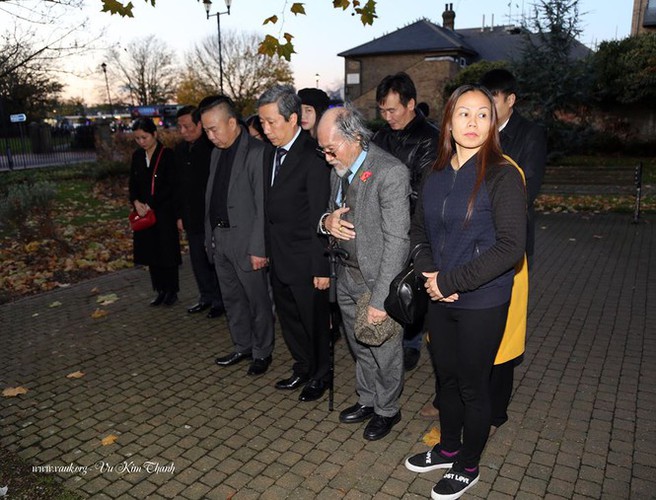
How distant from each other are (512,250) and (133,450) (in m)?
2.74

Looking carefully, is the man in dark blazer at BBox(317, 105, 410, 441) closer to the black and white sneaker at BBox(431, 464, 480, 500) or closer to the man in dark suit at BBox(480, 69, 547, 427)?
the black and white sneaker at BBox(431, 464, 480, 500)

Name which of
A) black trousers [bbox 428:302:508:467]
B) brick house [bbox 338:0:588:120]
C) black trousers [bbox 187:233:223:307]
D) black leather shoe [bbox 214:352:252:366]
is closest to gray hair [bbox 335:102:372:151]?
black trousers [bbox 428:302:508:467]

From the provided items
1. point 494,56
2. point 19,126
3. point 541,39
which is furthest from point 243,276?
point 494,56

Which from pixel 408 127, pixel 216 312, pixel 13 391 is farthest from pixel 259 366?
pixel 408 127

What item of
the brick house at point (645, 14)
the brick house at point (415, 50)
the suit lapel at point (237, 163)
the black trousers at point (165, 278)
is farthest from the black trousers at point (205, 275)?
the brick house at point (415, 50)

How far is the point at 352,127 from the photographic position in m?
3.21

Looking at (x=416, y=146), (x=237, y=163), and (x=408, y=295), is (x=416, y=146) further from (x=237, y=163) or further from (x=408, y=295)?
(x=408, y=295)

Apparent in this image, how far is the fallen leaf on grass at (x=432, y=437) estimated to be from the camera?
11.6ft

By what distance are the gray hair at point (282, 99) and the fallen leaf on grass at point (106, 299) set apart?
395 cm

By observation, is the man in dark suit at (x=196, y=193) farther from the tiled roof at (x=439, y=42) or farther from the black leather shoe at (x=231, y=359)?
the tiled roof at (x=439, y=42)

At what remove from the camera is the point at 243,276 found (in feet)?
14.8

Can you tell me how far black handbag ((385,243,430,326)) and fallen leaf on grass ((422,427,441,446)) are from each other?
1.05m

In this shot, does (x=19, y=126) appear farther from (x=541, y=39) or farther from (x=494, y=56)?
(x=494, y=56)

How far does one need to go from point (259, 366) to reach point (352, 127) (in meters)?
2.40
